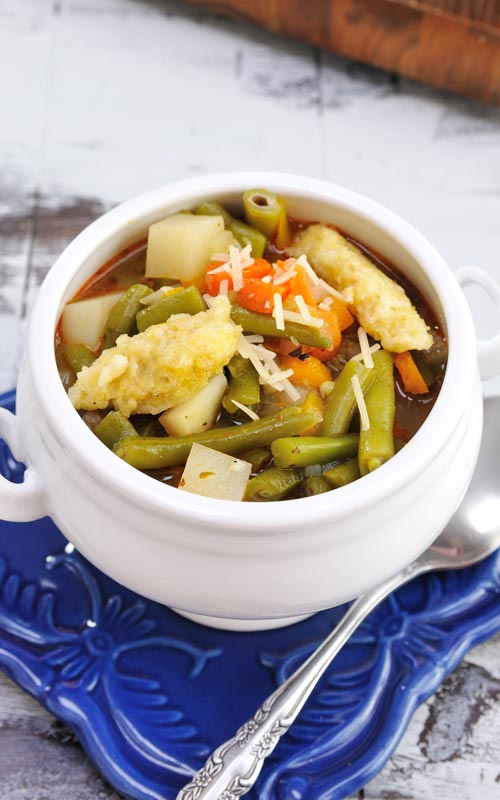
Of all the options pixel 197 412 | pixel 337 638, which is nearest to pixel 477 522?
pixel 337 638

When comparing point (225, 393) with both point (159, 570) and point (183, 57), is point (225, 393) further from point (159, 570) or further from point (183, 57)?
point (183, 57)

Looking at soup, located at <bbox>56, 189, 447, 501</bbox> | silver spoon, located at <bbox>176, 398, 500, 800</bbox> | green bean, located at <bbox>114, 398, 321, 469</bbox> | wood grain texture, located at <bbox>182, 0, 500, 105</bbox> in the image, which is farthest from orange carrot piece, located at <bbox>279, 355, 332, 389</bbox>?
wood grain texture, located at <bbox>182, 0, 500, 105</bbox>

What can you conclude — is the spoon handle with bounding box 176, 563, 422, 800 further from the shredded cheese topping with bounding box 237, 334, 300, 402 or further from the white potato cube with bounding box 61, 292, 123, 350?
the white potato cube with bounding box 61, 292, 123, 350

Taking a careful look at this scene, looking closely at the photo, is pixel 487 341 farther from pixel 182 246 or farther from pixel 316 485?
pixel 182 246

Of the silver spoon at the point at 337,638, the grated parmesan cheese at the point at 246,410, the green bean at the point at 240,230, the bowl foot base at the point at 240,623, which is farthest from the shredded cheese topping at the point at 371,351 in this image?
the bowl foot base at the point at 240,623

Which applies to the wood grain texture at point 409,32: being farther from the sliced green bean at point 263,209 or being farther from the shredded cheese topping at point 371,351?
the shredded cheese topping at point 371,351
